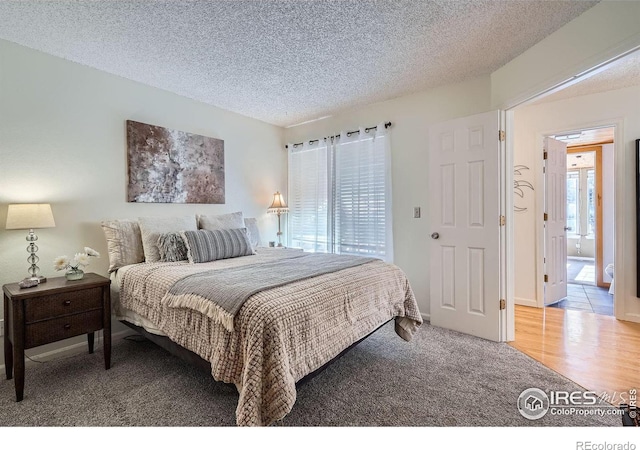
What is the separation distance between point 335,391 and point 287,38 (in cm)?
245

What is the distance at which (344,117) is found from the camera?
3734 mm

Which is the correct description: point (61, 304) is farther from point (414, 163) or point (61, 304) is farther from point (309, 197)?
point (414, 163)

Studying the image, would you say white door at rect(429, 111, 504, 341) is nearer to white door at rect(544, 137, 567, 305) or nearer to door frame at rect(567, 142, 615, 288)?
white door at rect(544, 137, 567, 305)

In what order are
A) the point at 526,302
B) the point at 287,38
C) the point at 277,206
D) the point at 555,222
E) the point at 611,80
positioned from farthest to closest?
the point at 277,206 → the point at 555,222 → the point at 526,302 → the point at 611,80 → the point at 287,38

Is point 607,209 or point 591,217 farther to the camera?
point 591,217

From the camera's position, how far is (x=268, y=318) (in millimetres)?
1351

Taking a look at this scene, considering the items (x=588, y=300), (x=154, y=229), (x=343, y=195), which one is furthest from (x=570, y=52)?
(x=154, y=229)

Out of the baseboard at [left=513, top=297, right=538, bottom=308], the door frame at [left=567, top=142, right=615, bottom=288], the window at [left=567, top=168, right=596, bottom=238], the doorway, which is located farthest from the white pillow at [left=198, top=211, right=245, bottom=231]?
the window at [left=567, top=168, right=596, bottom=238]

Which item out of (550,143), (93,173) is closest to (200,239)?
(93,173)

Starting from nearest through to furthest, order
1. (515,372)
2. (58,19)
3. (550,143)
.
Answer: (58,19)
(515,372)
(550,143)

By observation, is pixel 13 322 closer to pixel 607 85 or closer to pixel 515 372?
pixel 515 372

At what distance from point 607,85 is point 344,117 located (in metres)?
2.73

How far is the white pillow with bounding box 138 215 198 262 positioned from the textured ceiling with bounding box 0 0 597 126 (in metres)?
1.33

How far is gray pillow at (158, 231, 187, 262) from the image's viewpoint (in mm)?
2458
